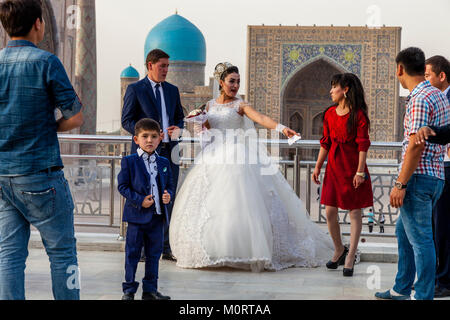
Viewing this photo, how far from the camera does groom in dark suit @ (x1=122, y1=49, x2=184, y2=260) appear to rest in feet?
10.8

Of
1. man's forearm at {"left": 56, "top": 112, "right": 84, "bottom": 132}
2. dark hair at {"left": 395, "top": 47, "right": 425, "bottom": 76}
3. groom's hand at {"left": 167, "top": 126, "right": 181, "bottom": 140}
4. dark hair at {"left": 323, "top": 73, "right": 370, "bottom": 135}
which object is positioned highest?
dark hair at {"left": 395, "top": 47, "right": 425, "bottom": 76}

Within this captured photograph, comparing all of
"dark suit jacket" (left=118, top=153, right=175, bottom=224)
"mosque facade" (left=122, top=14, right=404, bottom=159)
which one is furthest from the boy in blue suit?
"mosque facade" (left=122, top=14, right=404, bottom=159)

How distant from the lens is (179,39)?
23156mm

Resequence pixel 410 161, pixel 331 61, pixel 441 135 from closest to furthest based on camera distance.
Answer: pixel 441 135, pixel 410 161, pixel 331 61

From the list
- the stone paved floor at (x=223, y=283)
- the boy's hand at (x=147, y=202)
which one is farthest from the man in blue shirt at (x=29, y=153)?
the stone paved floor at (x=223, y=283)

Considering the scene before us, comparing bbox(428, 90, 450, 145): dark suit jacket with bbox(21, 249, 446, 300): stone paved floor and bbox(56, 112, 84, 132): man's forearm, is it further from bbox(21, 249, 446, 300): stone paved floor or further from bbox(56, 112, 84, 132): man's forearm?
bbox(56, 112, 84, 132): man's forearm

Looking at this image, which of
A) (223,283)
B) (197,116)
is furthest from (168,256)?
(197,116)

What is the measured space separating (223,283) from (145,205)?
65 centimetres

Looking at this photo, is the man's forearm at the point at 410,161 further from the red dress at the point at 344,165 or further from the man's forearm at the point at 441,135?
the red dress at the point at 344,165

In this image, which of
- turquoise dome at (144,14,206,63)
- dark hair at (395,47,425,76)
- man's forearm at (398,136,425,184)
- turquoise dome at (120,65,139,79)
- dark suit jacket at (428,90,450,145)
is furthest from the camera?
turquoise dome at (120,65,139,79)

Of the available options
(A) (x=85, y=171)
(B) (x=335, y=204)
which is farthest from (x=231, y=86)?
(A) (x=85, y=171)

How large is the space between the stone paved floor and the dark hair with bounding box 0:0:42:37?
47.6 inches

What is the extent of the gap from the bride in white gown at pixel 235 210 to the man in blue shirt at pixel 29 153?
1.35 metres

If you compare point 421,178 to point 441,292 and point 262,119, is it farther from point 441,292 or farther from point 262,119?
point 262,119
